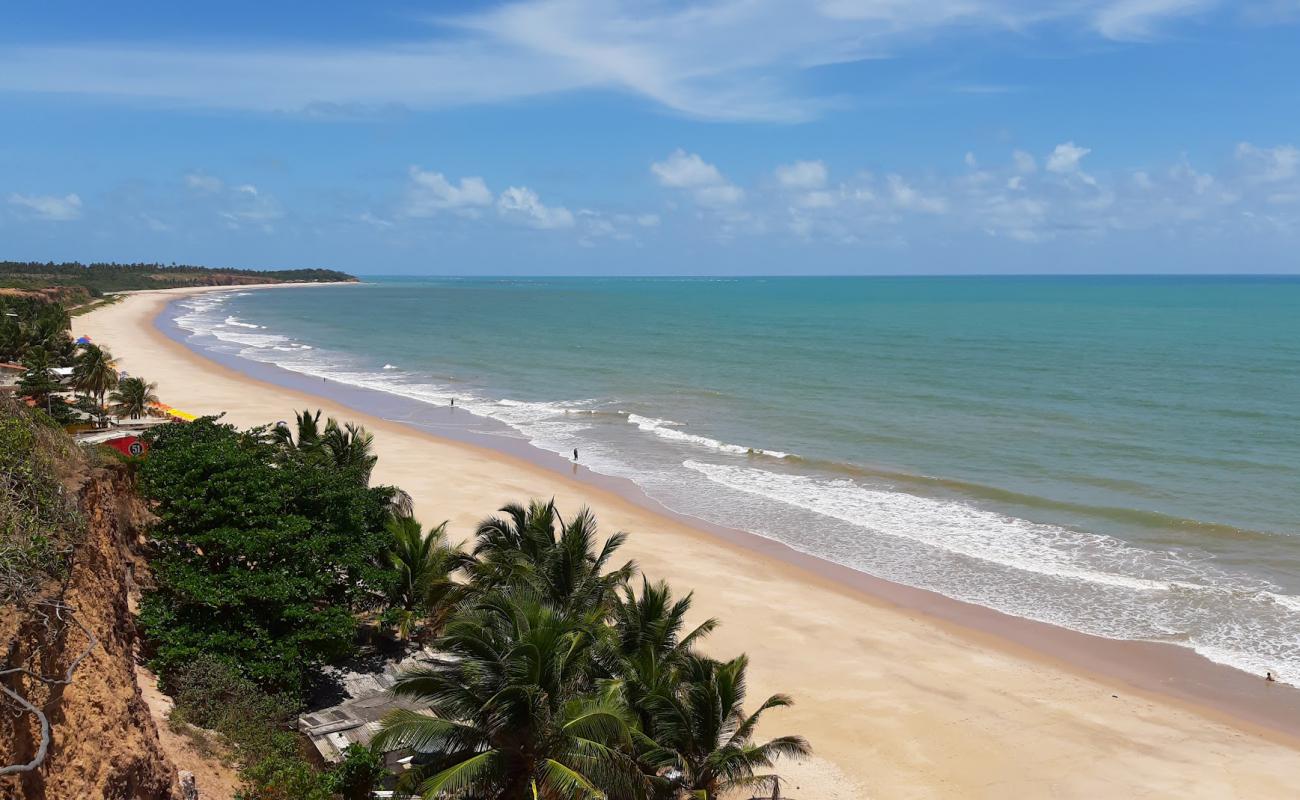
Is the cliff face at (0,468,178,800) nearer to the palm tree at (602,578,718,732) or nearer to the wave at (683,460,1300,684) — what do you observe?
the palm tree at (602,578,718,732)

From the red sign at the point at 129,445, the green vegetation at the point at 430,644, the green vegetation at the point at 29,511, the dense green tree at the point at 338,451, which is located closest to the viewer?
the green vegetation at the point at 29,511

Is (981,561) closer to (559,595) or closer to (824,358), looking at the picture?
(559,595)

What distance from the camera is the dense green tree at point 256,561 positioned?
48.4 feet

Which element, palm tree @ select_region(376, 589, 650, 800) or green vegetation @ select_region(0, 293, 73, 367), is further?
green vegetation @ select_region(0, 293, 73, 367)

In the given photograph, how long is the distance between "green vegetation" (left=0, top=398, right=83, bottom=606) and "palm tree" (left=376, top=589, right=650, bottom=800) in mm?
4353

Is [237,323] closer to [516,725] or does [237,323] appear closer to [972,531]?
[972,531]

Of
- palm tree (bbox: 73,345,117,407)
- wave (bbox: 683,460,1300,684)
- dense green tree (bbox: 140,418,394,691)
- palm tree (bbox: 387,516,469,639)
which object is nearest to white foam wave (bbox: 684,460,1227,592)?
wave (bbox: 683,460,1300,684)

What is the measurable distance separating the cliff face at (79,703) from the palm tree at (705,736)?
613 cm

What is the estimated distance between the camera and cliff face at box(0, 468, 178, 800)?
8180 millimetres

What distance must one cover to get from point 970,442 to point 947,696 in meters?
24.1

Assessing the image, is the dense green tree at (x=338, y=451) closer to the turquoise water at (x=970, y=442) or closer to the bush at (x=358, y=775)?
the bush at (x=358, y=775)

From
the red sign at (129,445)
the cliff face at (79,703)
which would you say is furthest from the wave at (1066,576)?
the cliff face at (79,703)

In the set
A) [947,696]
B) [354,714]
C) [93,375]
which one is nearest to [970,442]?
[947,696]

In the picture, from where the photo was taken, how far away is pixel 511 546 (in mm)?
17938
